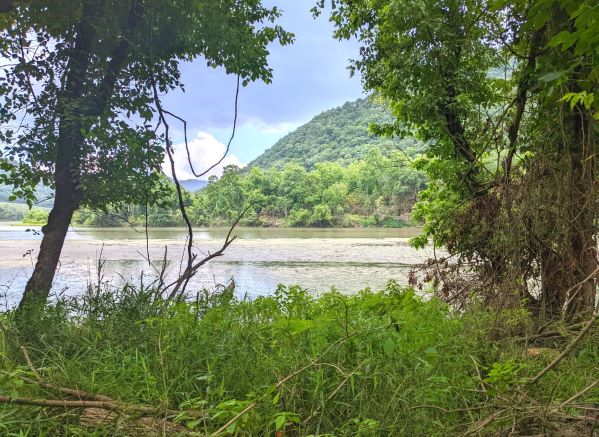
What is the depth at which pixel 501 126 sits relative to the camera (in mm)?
4395

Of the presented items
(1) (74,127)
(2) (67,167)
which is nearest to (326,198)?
(2) (67,167)

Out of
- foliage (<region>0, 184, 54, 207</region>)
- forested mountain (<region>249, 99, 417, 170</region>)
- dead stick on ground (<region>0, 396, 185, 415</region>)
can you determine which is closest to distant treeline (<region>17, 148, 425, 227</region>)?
forested mountain (<region>249, 99, 417, 170</region>)

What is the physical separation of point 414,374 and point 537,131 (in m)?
2.49

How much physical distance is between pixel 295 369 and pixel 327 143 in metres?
57.3

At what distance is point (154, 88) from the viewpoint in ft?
14.0

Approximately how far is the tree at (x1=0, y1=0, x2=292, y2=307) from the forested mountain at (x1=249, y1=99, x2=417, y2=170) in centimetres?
4770

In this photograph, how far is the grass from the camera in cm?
180

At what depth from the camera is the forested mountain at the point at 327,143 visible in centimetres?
5441

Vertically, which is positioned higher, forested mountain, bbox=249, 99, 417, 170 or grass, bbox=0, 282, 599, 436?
forested mountain, bbox=249, 99, 417, 170

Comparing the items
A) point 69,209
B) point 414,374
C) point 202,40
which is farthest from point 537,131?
point 69,209

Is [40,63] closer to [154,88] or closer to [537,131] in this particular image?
[154,88]

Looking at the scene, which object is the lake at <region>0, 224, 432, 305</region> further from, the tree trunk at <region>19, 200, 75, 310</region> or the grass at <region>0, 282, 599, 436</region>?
the grass at <region>0, 282, 599, 436</region>

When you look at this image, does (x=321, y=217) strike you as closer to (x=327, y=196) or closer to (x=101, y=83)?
(x=327, y=196)

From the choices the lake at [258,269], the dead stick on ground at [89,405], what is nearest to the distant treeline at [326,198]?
the lake at [258,269]
